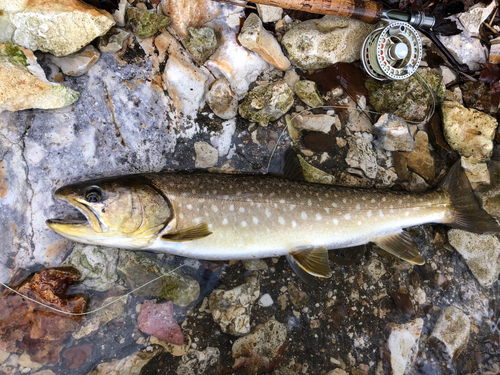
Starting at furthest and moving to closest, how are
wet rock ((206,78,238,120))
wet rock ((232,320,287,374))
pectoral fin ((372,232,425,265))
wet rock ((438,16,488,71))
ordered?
wet rock ((438,16,488,71)) → pectoral fin ((372,232,425,265)) → wet rock ((206,78,238,120)) → wet rock ((232,320,287,374))

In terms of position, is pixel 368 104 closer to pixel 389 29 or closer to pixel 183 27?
pixel 389 29

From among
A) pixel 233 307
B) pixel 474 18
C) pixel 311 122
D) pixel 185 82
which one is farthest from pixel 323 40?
pixel 233 307

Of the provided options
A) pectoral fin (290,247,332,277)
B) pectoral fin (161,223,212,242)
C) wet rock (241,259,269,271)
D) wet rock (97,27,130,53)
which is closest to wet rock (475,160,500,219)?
pectoral fin (290,247,332,277)

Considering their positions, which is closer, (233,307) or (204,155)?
(233,307)

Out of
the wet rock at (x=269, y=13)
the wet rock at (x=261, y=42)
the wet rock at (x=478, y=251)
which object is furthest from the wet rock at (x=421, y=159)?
the wet rock at (x=269, y=13)

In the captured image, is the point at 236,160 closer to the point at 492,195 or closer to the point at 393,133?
the point at 393,133

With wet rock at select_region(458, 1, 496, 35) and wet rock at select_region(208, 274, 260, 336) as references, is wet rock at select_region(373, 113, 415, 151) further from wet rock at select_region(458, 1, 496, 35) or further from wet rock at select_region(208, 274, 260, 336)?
wet rock at select_region(208, 274, 260, 336)
